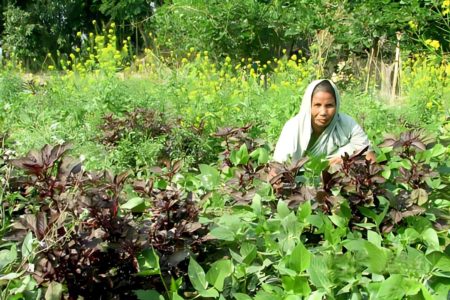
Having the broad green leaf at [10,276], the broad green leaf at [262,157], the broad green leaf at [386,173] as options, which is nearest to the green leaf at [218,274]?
the broad green leaf at [10,276]

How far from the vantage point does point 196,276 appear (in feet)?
7.22

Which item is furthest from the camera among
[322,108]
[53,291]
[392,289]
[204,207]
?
[322,108]

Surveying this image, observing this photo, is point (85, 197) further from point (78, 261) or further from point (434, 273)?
point (434, 273)

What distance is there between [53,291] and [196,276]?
1.76 feet

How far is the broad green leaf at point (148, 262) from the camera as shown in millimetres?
2135

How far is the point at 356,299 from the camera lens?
2.16 meters

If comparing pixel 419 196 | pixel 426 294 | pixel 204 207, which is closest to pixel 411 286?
pixel 426 294

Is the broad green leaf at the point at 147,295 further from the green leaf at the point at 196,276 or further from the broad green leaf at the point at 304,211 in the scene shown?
the broad green leaf at the point at 304,211

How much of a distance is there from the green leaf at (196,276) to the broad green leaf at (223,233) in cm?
22

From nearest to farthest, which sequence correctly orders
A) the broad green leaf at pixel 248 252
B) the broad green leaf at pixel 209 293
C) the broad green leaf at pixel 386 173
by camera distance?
the broad green leaf at pixel 209 293, the broad green leaf at pixel 248 252, the broad green leaf at pixel 386 173

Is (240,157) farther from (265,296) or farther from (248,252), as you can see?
(265,296)

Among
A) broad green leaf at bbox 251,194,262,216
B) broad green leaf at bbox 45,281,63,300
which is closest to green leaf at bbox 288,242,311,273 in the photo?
broad green leaf at bbox 251,194,262,216

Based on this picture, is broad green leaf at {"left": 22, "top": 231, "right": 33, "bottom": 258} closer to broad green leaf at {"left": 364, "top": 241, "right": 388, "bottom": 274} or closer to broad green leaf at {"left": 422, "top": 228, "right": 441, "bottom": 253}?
broad green leaf at {"left": 364, "top": 241, "right": 388, "bottom": 274}

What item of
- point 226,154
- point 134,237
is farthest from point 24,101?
point 134,237
